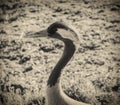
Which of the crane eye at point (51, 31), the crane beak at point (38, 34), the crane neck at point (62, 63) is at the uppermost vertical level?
the crane eye at point (51, 31)

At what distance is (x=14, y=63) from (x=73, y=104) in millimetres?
701

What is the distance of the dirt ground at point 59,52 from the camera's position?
1876 mm

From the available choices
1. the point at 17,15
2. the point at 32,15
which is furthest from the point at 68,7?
the point at 17,15

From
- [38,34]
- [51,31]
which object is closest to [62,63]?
[51,31]

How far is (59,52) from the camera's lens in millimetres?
2125

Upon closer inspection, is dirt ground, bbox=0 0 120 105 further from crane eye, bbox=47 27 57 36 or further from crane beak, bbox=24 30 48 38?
crane eye, bbox=47 27 57 36

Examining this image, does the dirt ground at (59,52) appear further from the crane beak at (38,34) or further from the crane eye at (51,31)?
the crane eye at (51,31)

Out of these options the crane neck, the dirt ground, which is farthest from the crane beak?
the crane neck

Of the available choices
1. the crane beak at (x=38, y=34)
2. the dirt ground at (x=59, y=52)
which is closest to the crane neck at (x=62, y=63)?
the dirt ground at (x=59, y=52)

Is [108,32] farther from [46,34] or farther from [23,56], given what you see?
[23,56]

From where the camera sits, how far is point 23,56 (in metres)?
2.14

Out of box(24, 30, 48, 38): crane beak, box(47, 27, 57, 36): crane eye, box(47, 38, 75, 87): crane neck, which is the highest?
box(47, 27, 57, 36): crane eye

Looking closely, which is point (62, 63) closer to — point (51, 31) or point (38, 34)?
point (51, 31)

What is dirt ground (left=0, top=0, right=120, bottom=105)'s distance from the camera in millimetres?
1876
